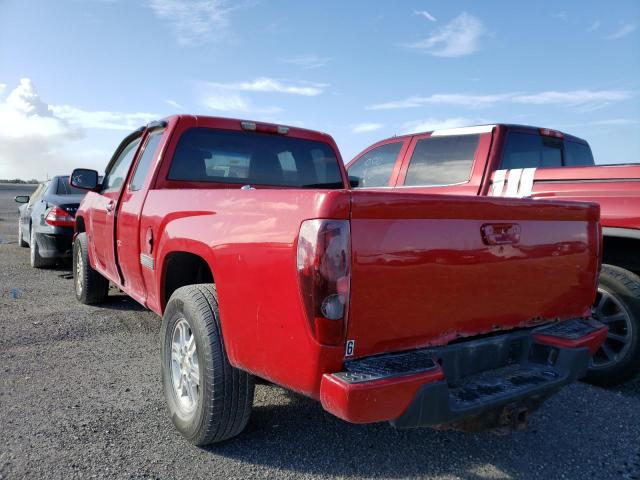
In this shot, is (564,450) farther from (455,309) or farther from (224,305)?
(224,305)

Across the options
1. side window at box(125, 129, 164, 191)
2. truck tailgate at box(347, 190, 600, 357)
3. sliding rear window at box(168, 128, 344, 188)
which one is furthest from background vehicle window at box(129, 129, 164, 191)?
truck tailgate at box(347, 190, 600, 357)

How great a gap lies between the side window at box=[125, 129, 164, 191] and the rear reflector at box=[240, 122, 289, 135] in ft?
2.21

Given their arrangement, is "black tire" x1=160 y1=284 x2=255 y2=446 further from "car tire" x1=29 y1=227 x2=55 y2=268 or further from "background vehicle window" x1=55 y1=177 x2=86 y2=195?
"background vehicle window" x1=55 y1=177 x2=86 y2=195

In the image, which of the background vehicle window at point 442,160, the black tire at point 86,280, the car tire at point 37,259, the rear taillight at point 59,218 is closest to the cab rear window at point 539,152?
the background vehicle window at point 442,160

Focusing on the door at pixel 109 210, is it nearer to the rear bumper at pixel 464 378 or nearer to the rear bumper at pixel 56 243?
the rear bumper at pixel 56 243

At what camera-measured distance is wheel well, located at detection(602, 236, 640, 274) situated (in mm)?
3936

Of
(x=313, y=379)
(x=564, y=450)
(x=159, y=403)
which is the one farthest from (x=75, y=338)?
(x=564, y=450)

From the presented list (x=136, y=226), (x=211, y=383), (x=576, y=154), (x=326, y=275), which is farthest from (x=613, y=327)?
(x=136, y=226)

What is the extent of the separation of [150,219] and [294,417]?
1.63 m

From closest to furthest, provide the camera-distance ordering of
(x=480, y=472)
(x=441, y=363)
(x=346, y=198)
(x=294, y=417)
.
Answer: (x=346, y=198)
(x=441, y=363)
(x=480, y=472)
(x=294, y=417)

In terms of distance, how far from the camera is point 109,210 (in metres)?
4.41

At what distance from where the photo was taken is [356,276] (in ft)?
6.36

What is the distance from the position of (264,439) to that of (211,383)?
0.60 metres

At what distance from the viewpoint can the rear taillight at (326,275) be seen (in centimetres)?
189
